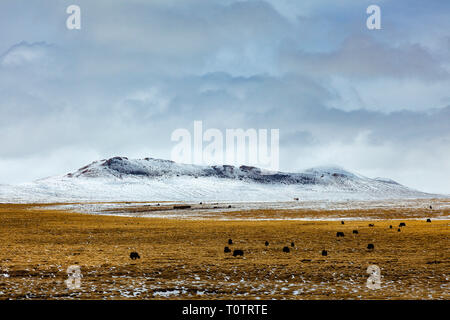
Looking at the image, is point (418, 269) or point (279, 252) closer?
point (418, 269)

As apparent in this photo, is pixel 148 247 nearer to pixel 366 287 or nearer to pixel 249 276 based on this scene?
pixel 249 276

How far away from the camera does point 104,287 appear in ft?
54.5

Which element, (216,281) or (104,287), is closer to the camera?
(104,287)

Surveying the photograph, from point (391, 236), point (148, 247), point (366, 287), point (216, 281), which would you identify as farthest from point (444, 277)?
point (148, 247)

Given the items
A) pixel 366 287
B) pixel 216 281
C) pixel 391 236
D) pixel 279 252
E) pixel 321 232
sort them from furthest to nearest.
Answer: pixel 321 232, pixel 391 236, pixel 279 252, pixel 216 281, pixel 366 287
